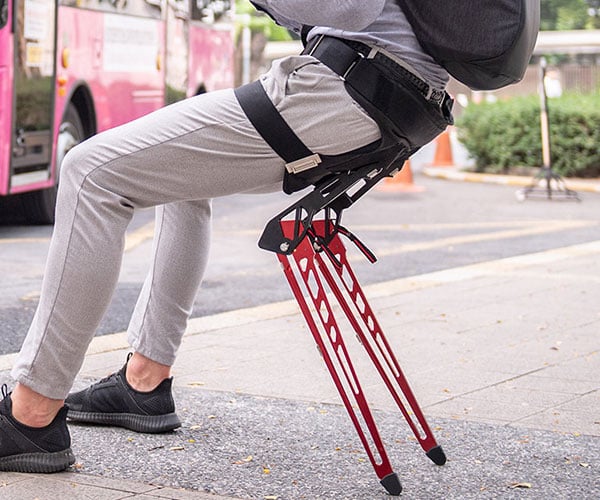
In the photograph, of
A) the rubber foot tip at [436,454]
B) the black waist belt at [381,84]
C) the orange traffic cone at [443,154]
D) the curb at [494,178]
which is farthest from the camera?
the orange traffic cone at [443,154]

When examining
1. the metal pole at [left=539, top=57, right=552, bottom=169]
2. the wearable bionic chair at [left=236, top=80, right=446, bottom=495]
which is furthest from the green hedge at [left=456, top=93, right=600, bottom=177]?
the wearable bionic chair at [left=236, top=80, right=446, bottom=495]

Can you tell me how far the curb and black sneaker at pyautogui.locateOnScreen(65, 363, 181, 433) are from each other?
13262 mm

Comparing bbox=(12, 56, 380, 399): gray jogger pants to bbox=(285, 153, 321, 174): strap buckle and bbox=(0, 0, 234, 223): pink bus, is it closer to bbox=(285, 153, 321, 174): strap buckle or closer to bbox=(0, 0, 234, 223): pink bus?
bbox=(285, 153, 321, 174): strap buckle

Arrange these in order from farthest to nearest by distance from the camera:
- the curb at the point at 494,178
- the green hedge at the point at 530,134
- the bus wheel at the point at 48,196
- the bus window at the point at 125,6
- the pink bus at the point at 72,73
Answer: the green hedge at the point at 530,134
the curb at the point at 494,178
the bus window at the point at 125,6
the bus wheel at the point at 48,196
the pink bus at the point at 72,73

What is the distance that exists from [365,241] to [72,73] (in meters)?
2.70

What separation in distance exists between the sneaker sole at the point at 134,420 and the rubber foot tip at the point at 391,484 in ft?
2.71

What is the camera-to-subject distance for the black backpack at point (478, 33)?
125 inches

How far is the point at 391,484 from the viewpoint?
3.34 meters

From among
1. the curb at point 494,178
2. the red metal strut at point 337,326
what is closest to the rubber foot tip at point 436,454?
the red metal strut at point 337,326

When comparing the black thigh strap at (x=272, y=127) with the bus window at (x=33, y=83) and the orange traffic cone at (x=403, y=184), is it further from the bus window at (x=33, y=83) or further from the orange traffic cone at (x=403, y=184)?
the orange traffic cone at (x=403, y=184)

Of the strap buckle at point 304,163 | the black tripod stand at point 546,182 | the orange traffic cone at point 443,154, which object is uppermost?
the strap buckle at point 304,163

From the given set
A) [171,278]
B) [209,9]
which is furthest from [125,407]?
[209,9]

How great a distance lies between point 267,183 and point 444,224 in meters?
8.27

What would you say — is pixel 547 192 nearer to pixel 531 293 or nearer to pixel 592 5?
pixel 531 293
